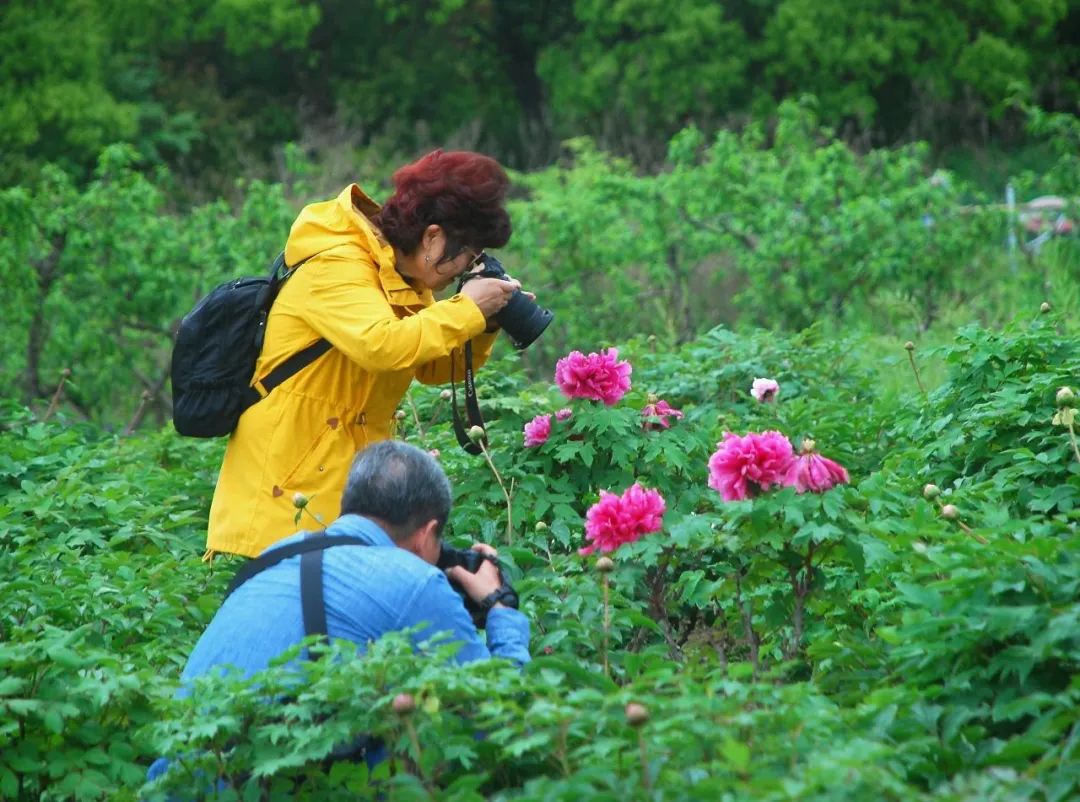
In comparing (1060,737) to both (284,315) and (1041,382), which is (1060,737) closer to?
(1041,382)

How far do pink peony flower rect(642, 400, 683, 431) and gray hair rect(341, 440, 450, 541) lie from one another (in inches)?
42.3

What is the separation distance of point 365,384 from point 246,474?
378mm

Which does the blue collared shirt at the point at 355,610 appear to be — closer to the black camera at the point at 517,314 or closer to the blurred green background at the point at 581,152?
the black camera at the point at 517,314

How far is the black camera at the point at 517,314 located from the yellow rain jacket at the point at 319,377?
14 centimetres

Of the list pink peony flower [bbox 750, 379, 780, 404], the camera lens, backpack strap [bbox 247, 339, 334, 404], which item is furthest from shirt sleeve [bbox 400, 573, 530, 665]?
pink peony flower [bbox 750, 379, 780, 404]

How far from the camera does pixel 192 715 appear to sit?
10.2 ft

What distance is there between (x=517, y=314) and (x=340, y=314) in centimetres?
51

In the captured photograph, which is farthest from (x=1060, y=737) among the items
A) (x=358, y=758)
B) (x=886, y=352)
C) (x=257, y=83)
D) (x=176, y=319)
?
(x=257, y=83)

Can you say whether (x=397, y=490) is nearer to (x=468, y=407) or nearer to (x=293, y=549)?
(x=293, y=549)

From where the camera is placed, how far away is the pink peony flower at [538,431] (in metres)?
4.52

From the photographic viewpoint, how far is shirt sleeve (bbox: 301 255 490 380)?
3953 millimetres

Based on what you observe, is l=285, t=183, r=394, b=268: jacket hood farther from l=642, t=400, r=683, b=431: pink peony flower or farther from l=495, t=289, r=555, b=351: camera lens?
l=642, t=400, r=683, b=431: pink peony flower

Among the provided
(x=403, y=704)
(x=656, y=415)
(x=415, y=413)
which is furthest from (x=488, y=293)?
(x=403, y=704)

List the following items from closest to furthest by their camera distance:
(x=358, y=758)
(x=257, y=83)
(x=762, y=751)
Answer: (x=762, y=751), (x=358, y=758), (x=257, y=83)
